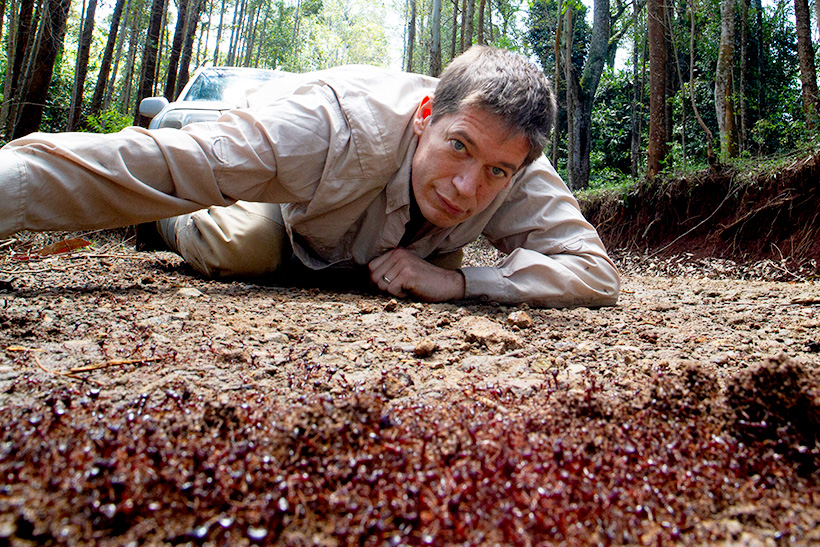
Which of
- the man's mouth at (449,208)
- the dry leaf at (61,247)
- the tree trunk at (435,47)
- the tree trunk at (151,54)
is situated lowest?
the dry leaf at (61,247)

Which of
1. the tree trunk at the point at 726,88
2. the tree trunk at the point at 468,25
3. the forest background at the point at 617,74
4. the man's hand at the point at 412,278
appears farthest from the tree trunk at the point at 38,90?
the tree trunk at the point at 726,88

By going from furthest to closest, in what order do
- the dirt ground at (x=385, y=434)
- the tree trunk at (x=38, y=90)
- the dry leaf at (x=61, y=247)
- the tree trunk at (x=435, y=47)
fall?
the tree trunk at (x=435, y=47) < the tree trunk at (x=38, y=90) < the dry leaf at (x=61, y=247) < the dirt ground at (x=385, y=434)

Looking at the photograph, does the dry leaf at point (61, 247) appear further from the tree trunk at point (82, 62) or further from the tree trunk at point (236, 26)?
the tree trunk at point (236, 26)

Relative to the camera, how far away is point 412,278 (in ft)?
8.34

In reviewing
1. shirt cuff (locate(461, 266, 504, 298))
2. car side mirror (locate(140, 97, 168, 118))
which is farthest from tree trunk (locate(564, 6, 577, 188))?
shirt cuff (locate(461, 266, 504, 298))

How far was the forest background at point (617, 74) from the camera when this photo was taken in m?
6.14

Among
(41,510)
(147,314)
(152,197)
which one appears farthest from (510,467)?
(152,197)

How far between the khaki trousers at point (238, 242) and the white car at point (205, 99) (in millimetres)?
2654

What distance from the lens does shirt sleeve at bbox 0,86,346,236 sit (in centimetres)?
189

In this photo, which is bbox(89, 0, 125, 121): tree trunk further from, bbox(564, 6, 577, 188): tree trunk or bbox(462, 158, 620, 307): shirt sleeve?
bbox(462, 158, 620, 307): shirt sleeve

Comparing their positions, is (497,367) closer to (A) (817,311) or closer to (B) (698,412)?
(B) (698,412)

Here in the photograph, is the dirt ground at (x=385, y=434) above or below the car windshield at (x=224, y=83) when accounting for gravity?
below

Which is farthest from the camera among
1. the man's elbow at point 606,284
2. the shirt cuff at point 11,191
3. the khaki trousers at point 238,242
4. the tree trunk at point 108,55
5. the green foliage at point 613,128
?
the green foliage at point 613,128

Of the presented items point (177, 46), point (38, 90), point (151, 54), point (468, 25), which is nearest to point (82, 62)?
point (151, 54)
